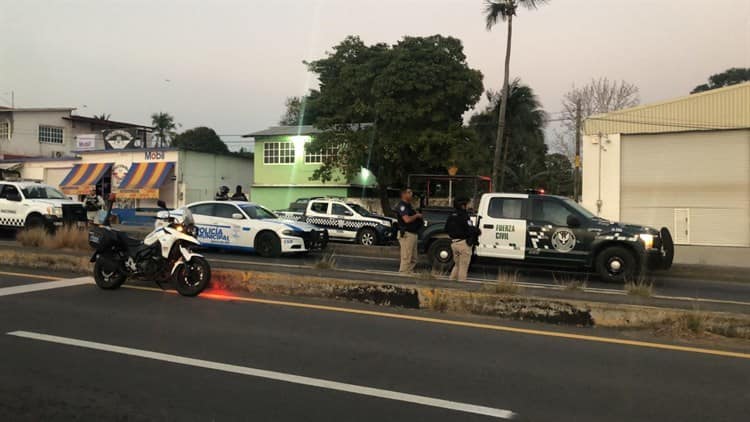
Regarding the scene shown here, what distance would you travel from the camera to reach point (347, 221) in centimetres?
1927

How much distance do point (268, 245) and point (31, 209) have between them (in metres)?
8.24

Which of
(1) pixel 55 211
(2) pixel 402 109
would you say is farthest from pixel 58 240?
(2) pixel 402 109

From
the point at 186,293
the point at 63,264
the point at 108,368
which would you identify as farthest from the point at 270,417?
the point at 63,264

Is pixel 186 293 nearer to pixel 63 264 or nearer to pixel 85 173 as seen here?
pixel 63 264

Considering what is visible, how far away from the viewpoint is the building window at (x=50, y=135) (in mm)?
46281

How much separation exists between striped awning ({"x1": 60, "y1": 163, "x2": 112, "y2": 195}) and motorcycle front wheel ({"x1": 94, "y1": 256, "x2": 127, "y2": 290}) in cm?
3026

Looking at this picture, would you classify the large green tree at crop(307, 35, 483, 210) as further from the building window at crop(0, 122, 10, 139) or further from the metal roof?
the building window at crop(0, 122, 10, 139)

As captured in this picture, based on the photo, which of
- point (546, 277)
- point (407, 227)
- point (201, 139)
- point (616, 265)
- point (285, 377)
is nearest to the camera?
point (285, 377)

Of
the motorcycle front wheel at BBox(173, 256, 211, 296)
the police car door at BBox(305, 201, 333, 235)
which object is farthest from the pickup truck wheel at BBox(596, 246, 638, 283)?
the police car door at BBox(305, 201, 333, 235)

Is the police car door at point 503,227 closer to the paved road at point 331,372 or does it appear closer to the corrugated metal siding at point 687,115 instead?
the paved road at point 331,372

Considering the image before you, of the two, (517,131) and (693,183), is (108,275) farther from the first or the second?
(517,131)

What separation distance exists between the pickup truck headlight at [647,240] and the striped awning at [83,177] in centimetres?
3359

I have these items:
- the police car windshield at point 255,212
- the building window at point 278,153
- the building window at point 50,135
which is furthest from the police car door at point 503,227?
the building window at point 50,135

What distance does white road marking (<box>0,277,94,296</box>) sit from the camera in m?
8.53
